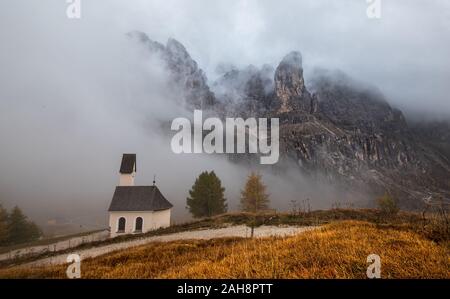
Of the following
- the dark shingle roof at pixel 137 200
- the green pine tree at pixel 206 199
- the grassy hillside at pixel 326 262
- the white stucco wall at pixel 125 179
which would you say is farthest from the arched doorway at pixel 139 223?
the grassy hillside at pixel 326 262

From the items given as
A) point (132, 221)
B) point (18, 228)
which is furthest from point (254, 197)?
point (18, 228)

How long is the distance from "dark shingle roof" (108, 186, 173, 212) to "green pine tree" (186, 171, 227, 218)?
17.9ft

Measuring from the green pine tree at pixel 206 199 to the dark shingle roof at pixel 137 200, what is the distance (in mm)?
5468

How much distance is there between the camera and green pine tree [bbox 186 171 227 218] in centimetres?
5359

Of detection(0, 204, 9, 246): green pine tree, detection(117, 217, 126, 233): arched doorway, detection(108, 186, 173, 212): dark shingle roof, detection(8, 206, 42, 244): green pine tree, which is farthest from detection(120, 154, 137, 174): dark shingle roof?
detection(8, 206, 42, 244): green pine tree

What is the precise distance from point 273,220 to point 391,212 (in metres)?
12.0

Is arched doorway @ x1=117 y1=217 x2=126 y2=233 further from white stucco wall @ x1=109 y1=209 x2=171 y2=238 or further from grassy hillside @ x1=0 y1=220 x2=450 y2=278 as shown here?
grassy hillside @ x1=0 y1=220 x2=450 y2=278

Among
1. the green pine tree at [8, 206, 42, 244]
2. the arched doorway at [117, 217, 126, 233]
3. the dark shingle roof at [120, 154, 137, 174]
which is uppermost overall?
the dark shingle roof at [120, 154, 137, 174]

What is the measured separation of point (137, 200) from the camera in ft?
158

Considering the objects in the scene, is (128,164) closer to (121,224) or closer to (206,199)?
(121,224)

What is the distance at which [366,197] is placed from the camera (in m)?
183
